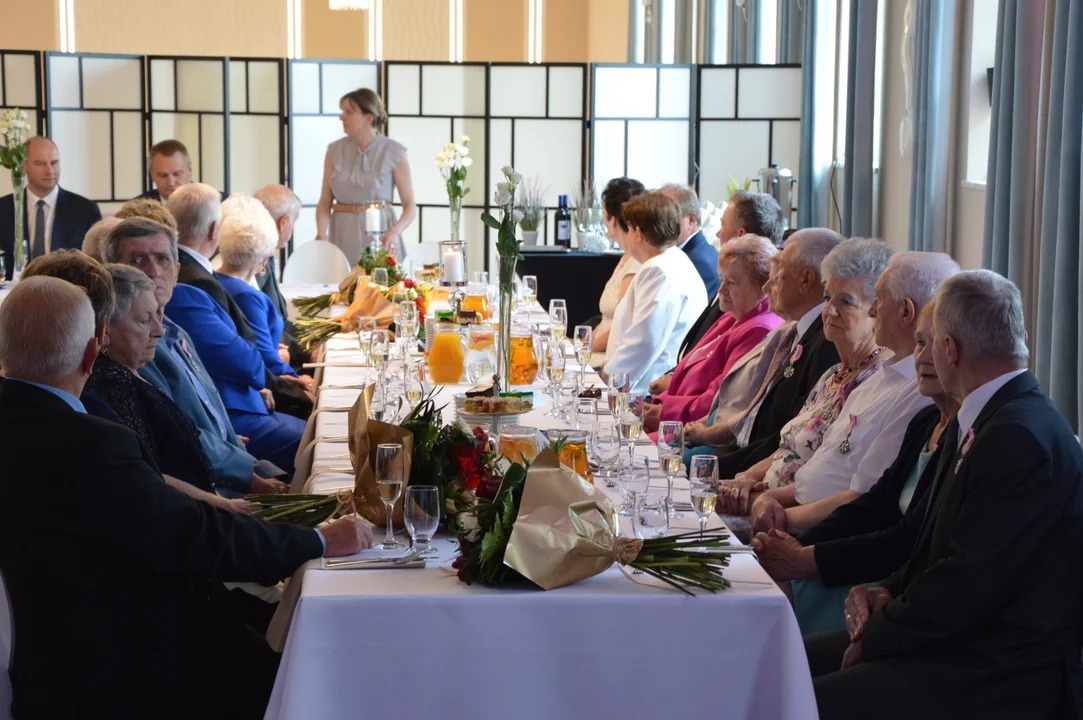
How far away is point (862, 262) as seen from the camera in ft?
9.98

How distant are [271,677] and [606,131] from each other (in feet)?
24.6

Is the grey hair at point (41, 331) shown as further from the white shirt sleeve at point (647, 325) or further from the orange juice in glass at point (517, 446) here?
the white shirt sleeve at point (647, 325)

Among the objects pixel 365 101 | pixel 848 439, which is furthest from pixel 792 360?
pixel 365 101

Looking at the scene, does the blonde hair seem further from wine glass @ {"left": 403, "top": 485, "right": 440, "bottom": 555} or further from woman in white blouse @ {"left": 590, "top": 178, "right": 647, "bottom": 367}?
wine glass @ {"left": 403, "top": 485, "right": 440, "bottom": 555}

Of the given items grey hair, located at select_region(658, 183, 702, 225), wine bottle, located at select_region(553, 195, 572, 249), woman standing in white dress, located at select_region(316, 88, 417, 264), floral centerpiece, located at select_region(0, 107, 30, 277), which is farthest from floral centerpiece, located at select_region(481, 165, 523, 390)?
wine bottle, located at select_region(553, 195, 572, 249)

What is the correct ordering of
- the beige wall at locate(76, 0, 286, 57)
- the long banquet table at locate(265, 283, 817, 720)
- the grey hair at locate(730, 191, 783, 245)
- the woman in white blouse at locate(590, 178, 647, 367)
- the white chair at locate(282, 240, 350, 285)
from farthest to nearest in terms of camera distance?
the beige wall at locate(76, 0, 286, 57) → the white chair at locate(282, 240, 350, 285) → the woman in white blouse at locate(590, 178, 647, 367) → the grey hair at locate(730, 191, 783, 245) → the long banquet table at locate(265, 283, 817, 720)

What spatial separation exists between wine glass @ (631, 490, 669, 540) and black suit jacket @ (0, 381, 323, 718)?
55 centimetres

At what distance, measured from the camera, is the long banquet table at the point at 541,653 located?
1.93 metres

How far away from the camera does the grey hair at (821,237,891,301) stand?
119 inches

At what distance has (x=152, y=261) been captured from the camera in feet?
11.3

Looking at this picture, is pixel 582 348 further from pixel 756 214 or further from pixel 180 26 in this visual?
pixel 180 26

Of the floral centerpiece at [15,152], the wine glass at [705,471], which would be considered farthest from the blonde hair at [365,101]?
the wine glass at [705,471]

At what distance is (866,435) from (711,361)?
128 cm

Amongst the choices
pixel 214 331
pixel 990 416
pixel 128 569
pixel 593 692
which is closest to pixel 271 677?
pixel 128 569
